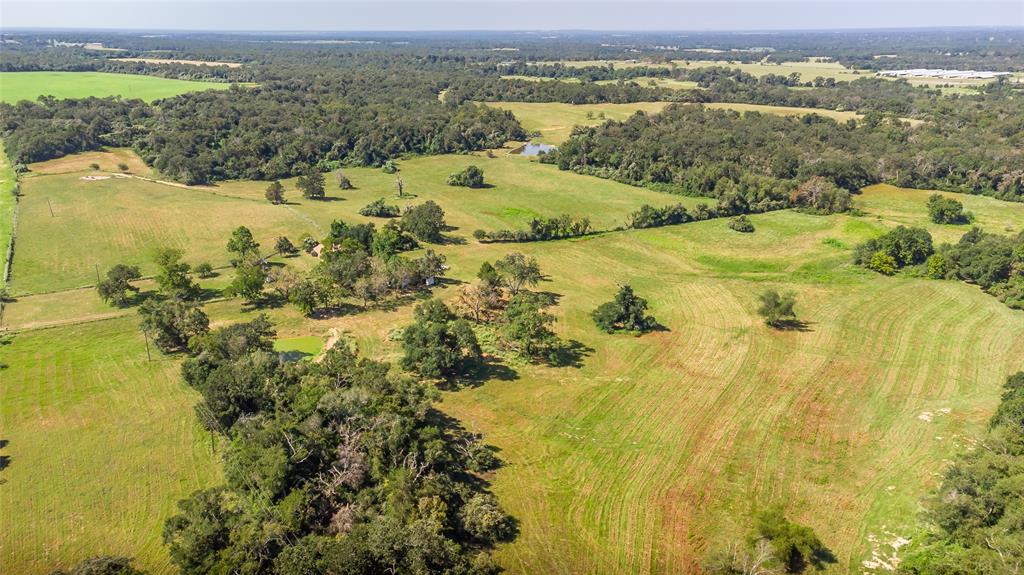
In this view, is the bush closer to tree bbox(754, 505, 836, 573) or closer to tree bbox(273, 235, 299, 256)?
tree bbox(754, 505, 836, 573)

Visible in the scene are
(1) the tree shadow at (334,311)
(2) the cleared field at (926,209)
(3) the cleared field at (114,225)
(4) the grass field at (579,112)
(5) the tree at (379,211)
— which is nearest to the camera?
(1) the tree shadow at (334,311)

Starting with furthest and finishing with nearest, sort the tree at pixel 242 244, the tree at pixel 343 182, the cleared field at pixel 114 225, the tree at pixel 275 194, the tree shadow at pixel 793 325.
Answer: the tree at pixel 343 182 → the tree at pixel 275 194 → the tree at pixel 242 244 → the cleared field at pixel 114 225 → the tree shadow at pixel 793 325

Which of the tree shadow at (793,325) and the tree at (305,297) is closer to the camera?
the tree at (305,297)

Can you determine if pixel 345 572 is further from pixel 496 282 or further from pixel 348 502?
pixel 496 282

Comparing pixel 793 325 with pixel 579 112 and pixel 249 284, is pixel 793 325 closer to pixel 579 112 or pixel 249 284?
pixel 249 284

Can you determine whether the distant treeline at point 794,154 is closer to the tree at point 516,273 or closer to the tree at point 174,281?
the tree at point 516,273

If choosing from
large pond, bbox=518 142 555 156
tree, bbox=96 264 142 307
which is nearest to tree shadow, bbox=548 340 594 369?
tree, bbox=96 264 142 307

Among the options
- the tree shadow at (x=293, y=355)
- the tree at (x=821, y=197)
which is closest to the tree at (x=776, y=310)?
the tree shadow at (x=293, y=355)
